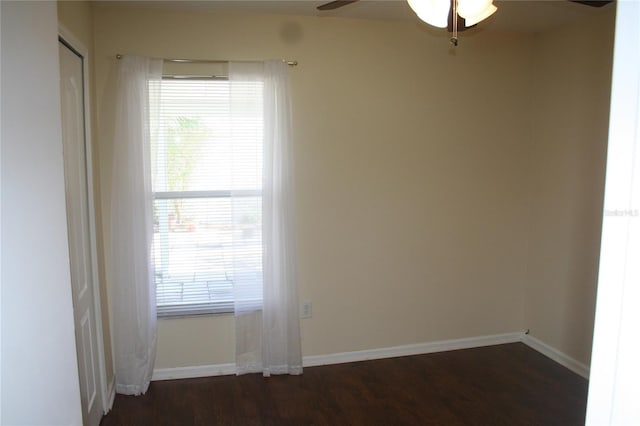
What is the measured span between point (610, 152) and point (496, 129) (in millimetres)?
3181

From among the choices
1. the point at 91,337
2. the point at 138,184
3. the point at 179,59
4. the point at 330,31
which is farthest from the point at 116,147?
the point at 330,31

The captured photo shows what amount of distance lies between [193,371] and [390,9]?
2.81 meters

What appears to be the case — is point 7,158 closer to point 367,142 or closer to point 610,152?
point 610,152

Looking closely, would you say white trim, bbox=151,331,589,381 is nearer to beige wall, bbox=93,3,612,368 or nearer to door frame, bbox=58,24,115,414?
beige wall, bbox=93,3,612,368

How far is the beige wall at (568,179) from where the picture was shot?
9.55ft

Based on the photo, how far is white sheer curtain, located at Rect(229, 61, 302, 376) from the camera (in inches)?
112

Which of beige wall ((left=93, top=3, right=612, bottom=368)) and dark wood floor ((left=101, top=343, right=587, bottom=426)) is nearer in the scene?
dark wood floor ((left=101, top=343, right=587, bottom=426))

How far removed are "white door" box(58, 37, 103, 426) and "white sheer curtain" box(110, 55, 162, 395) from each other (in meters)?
0.22

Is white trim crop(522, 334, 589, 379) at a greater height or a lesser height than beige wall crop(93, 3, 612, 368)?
lesser

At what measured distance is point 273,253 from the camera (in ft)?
9.62

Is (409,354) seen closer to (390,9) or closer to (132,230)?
(132,230)

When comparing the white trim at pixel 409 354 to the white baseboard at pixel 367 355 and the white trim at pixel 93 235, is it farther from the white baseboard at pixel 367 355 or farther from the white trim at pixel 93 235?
the white trim at pixel 93 235

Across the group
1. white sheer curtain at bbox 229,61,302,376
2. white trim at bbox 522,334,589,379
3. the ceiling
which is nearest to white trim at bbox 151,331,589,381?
white trim at bbox 522,334,589,379

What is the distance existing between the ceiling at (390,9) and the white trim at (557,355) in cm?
Result: 241
